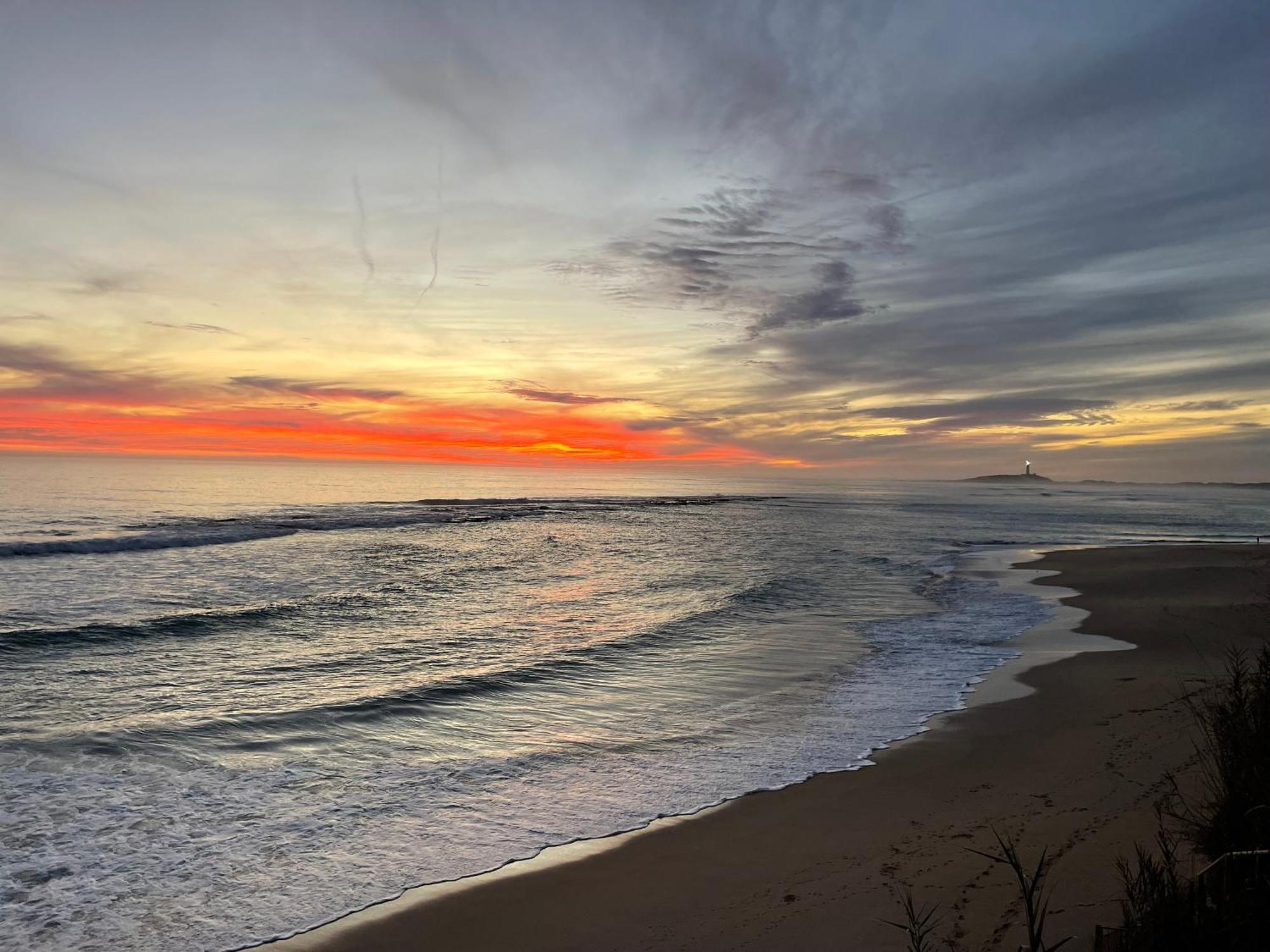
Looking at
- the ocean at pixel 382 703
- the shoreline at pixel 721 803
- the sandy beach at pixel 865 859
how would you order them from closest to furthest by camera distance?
the sandy beach at pixel 865 859 < the shoreline at pixel 721 803 < the ocean at pixel 382 703

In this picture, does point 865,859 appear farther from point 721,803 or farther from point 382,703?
point 382,703

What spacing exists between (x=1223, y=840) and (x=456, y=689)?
8.67 m

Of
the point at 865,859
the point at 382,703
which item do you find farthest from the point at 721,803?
the point at 382,703

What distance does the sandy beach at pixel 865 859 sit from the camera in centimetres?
443

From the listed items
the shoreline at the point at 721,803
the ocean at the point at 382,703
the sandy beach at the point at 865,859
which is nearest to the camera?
the sandy beach at the point at 865,859

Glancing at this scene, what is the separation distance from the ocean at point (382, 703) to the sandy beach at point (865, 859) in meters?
0.49

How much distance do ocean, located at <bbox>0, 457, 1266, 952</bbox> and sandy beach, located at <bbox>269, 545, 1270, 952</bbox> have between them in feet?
1.61

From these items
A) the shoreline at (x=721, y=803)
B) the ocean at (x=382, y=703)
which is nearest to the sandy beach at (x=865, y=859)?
the shoreline at (x=721, y=803)

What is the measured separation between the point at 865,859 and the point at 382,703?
6.64 meters

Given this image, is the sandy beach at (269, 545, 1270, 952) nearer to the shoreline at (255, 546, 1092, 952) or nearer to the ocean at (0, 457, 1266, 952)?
the shoreline at (255, 546, 1092, 952)

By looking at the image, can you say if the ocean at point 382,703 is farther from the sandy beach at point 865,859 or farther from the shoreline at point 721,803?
the sandy beach at point 865,859

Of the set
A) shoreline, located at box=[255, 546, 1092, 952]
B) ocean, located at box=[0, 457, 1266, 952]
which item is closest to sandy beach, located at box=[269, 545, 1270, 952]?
shoreline, located at box=[255, 546, 1092, 952]

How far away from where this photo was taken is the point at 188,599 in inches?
658

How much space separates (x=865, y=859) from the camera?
5.38 metres
